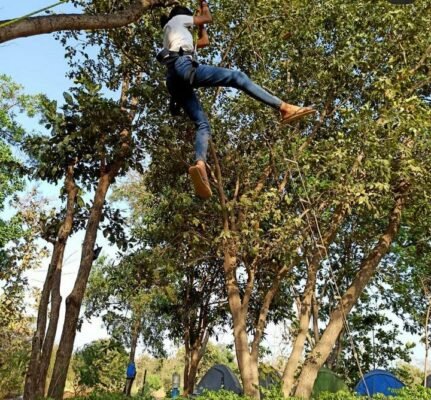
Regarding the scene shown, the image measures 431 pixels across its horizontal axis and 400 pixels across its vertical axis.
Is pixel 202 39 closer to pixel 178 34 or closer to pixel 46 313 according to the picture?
pixel 178 34

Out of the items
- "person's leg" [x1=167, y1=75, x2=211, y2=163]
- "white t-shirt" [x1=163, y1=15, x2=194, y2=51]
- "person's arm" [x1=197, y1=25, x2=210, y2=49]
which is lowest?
"person's leg" [x1=167, y1=75, x2=211, y2=163]

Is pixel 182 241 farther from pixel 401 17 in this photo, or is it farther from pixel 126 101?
pixel 401 17

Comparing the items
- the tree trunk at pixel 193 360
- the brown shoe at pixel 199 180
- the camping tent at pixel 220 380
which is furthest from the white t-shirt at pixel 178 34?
the camping tent at pixel 220 380

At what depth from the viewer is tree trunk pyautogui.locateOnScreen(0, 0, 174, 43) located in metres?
3.40

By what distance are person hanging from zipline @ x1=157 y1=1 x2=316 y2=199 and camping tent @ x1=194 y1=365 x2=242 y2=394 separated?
43.3 ft

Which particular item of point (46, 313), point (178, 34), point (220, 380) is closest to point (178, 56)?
point (178, 34)

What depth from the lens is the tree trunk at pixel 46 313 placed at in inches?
297

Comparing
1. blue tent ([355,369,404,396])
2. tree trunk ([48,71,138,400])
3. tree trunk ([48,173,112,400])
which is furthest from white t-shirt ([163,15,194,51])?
blue tent ([355,369,404,396])

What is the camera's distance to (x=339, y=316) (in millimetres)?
8586

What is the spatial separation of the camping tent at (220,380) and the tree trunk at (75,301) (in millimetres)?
9260

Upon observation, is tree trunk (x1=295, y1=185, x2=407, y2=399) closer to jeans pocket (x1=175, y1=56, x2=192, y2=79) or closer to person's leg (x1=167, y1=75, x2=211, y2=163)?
person's leg (x1=167, y1=75, x2=211, y2=163)

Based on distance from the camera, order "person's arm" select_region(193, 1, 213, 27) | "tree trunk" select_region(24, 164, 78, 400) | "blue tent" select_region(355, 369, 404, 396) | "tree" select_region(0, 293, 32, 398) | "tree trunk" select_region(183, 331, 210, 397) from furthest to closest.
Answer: "tree" select_region(0, 293, 32, 398) < "tree trunk" select_region(183, 331, 210, 397) < "blue tent" select_region(355, 369, 404, 396) < "tree trunk" select_region(24, 164, 78, 400) < "person's arm" select_region(193, 1, 213, 27)

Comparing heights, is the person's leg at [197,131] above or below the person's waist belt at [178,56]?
below

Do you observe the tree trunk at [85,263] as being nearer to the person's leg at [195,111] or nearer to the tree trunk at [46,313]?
the tree trunk at [46,313]
